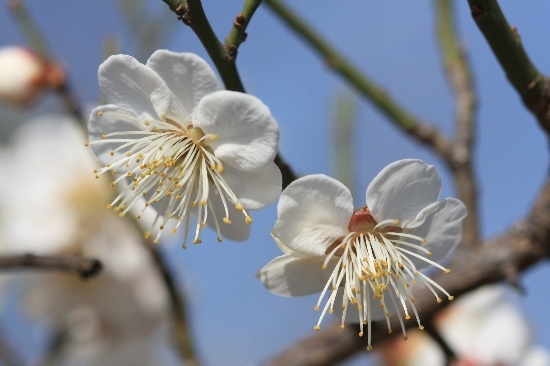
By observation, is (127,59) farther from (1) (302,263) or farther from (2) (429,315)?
(2) (429,315)

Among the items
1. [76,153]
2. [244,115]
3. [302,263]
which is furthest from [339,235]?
[76,153]

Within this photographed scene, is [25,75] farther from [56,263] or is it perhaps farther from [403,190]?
[403,190]

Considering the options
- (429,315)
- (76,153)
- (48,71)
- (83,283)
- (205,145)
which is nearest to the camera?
(205,145)

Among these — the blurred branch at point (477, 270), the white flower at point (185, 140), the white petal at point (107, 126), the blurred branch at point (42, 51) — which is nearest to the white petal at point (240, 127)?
the white flower at point (185, 140)

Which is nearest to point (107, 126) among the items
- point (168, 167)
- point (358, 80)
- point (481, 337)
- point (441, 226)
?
point (168, 167)

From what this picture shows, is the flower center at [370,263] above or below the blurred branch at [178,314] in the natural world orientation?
above

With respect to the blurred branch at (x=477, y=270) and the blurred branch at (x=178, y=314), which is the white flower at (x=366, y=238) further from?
the blurred branch at (x=178, y=314)
